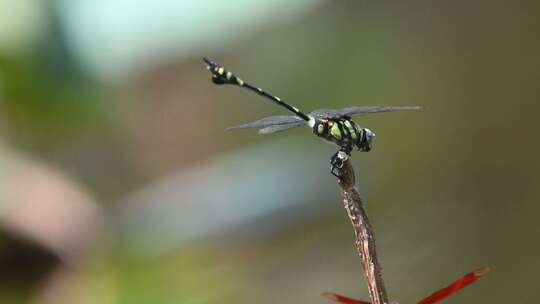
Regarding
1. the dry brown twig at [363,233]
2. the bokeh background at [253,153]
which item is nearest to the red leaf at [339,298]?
the dry brown twig at [363,233]

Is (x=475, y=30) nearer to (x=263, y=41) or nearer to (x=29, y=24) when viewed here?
(x=263, y=41)

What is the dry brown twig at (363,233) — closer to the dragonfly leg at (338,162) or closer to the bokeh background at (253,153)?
the dragonfly leg at (338,162)

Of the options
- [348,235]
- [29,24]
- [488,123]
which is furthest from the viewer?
[488,123]

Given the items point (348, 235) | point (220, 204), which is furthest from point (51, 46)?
point (348, 235)

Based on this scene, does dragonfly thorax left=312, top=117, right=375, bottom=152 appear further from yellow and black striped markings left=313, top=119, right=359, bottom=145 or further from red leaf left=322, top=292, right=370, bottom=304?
red leaf left=322, top=292, right=370, bottom=304


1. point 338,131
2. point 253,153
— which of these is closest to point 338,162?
point 338,131

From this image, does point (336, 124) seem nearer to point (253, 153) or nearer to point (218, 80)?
point (218, 80)

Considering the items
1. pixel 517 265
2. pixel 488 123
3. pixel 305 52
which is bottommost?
pixel 517 265
